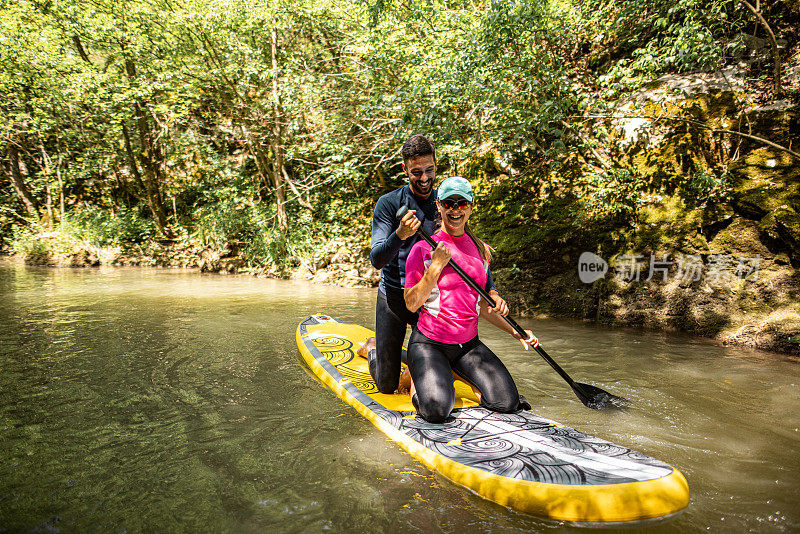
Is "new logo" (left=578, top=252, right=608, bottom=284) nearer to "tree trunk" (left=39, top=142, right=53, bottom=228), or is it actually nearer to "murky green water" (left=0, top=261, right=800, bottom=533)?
"murky green water" (left=0, top=261, right=800, bottom=533)

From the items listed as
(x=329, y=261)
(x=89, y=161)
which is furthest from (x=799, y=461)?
(x=89, y=161)

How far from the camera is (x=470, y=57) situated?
20.2ft

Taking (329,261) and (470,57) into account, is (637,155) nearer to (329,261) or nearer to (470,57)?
(470,57)

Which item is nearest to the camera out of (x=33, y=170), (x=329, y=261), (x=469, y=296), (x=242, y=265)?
(x=469, y=296)

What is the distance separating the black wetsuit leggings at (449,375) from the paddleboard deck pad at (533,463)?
80 mm

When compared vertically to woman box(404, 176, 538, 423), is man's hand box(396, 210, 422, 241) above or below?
above

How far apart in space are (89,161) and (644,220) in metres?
16.2

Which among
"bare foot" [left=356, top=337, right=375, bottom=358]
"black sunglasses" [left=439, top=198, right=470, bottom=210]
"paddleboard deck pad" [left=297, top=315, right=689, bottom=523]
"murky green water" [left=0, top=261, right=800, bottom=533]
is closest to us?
"paddleboard deck pad" [left=297, top=315, right=689, bottom=523]

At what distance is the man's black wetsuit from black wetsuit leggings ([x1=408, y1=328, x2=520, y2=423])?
11.2 inches

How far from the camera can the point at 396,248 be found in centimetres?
264

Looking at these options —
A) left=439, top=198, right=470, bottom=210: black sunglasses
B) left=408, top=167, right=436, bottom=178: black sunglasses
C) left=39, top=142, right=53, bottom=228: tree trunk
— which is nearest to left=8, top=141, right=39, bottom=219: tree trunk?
A: left=39, top=142, right=53, bottom=228: tree trunk

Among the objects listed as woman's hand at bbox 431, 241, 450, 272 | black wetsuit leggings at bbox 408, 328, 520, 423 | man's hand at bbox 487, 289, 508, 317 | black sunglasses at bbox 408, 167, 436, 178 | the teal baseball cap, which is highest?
black sunglasses at bbox 408, 167, 436, 178

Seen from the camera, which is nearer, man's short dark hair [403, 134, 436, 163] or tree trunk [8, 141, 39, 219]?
man's short dark hair [403, 134, 436, 163]

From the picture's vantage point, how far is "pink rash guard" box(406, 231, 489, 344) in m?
2.73
